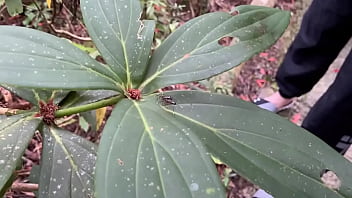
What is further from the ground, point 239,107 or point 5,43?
point 5,43

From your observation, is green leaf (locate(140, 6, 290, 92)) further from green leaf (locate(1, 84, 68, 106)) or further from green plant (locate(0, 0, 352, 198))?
green leaf (locate(1, 84, 68, 106))

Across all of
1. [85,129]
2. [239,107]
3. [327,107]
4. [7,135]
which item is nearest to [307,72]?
[327,107]

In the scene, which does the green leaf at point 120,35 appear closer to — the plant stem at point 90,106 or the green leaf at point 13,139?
the plant stem at point 90,106

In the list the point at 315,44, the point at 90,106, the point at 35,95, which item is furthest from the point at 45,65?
the point at 315,44

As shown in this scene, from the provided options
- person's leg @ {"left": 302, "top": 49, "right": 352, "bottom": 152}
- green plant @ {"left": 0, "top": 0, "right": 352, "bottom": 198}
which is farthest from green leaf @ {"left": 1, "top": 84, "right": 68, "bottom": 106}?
person's leg @ {"left": 302, "top": 49, "right": 352, "bottom": 152}

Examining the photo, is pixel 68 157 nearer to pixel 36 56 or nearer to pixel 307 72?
pixel 36 56

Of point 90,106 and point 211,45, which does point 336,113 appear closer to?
point 211,45
